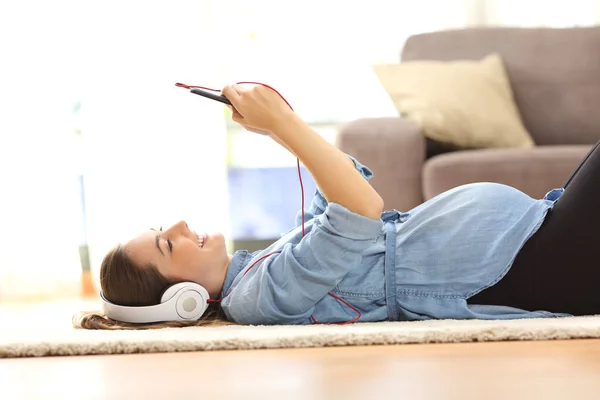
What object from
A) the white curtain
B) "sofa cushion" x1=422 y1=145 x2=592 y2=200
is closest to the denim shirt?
"sofa cushion" x1=422 y1=145 x2=592 y2=200

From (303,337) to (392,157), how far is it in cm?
152

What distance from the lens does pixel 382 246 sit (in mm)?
1572

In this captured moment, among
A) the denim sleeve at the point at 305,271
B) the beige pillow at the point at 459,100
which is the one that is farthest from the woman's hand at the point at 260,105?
the beige pillow at the point at 459,100

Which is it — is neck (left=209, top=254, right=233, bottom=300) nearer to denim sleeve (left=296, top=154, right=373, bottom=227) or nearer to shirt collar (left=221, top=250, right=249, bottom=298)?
shirt collar (left=221, top=250, right=249, bottom=298)

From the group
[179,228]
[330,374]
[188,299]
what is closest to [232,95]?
[179,228]

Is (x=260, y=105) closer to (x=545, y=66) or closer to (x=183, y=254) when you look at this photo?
(x=183, y=254)

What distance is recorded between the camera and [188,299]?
5.14 ft

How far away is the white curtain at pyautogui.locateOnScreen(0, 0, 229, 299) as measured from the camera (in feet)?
11.7

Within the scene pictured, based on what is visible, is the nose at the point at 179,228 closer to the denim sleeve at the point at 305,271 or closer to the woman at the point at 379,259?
the woman at the point at 379,259

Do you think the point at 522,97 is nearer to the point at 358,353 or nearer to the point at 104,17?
the point at 104,17

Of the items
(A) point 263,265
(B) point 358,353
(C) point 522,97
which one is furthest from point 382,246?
(C) point 522,97

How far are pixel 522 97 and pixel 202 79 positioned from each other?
1447 millimetres

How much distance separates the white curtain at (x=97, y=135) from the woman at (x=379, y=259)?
201cm

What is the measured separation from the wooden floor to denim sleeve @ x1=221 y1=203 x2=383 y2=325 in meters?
A: 0.22
